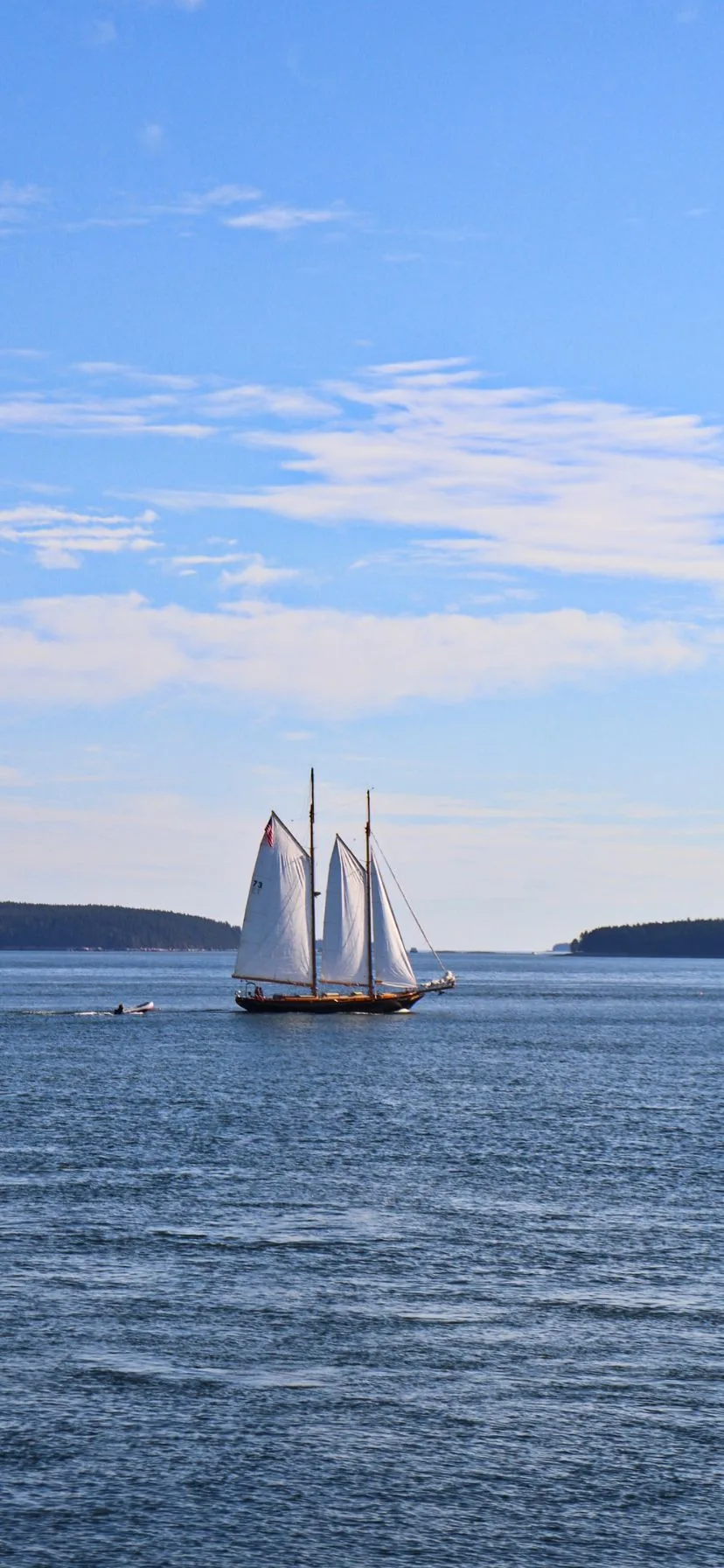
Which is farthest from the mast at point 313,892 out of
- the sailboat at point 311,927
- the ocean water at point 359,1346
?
the ocean water at point 359,1346

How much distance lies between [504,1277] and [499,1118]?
3901cm

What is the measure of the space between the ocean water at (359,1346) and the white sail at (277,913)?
75.5 meters

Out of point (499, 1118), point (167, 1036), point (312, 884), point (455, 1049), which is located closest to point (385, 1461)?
point (499, 1118)

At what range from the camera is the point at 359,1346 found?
117ft

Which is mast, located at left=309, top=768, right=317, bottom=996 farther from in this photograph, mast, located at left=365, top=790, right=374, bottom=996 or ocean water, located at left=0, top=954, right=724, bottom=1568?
ocean water, located at left=0, top=954, right=724, bottom=1568

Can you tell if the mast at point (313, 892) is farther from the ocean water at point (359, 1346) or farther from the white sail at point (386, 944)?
the ocean water at point (359, 1346)

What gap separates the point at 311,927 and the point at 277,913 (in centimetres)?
482

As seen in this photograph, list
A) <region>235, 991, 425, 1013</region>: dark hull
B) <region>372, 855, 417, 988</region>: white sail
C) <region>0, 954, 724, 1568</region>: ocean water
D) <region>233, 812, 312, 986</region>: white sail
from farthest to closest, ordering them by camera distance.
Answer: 1. <region>235, 991, 425, 1013</region>: dark hull
2. <region>372, 855, 417, 988</region>: white sail
3. <region>233, 812, 312, 986</region>: white sail
4. <region>0, 954, 724, 1568</region>: ocean water

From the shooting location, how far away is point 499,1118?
80500 millimetres

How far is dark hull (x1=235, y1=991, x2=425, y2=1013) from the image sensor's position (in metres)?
164

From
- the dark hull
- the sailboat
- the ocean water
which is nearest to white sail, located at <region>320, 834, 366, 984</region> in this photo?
the sailboat

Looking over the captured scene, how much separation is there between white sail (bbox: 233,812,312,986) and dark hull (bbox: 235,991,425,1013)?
6.73 m

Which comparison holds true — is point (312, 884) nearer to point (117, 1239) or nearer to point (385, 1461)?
point (117, 1239)

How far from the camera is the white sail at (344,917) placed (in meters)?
154
